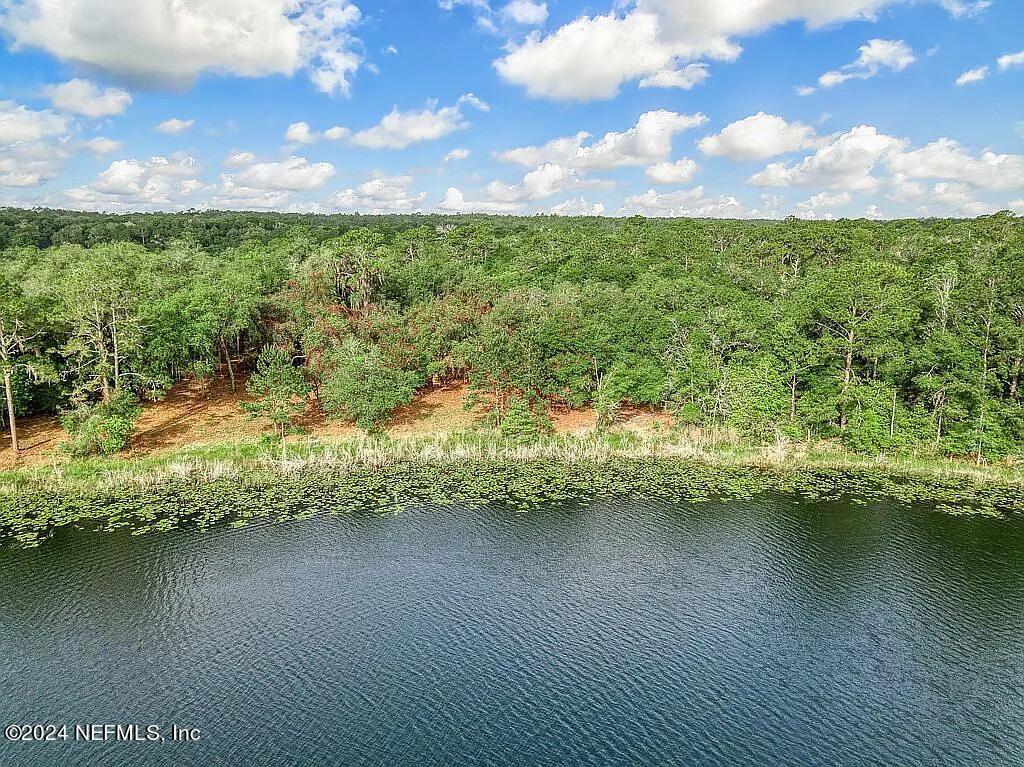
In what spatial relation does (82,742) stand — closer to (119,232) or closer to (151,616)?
(151,616)

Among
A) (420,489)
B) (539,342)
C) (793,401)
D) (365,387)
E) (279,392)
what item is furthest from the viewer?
(539,342)

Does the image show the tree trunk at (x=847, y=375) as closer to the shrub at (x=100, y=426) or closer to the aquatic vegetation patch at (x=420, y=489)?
the aquatic vegetation patch at (x=420, y=489)

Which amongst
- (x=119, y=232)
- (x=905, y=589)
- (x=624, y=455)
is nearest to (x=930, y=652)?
(x=905, y=589)

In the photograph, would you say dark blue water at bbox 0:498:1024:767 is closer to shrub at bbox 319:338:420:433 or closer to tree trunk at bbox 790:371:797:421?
tree trunk at bbox 790:371:797:421

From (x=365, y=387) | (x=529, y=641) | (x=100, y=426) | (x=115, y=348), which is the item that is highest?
(x=115, y=348)

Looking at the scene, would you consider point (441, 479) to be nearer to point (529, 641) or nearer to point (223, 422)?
point (529, 641)

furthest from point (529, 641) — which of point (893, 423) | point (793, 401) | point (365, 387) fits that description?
point (893, 423)

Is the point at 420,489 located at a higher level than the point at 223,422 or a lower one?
lower
